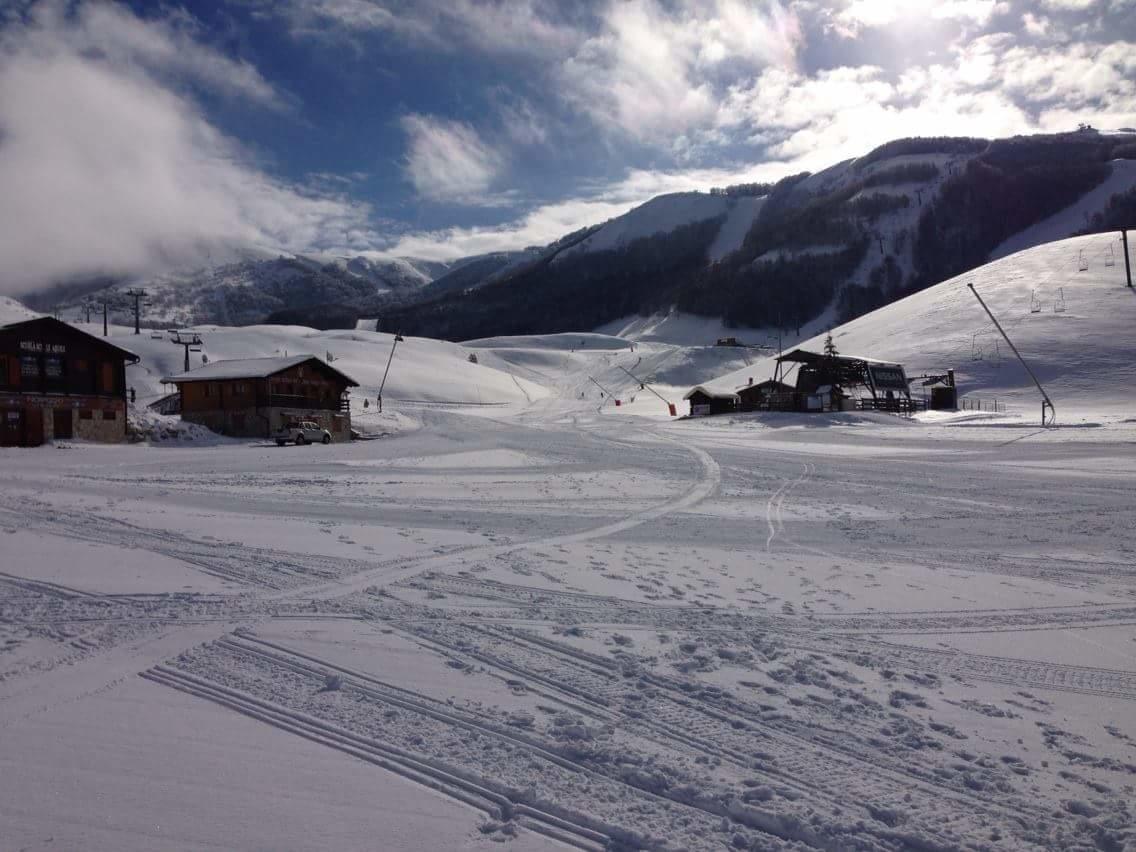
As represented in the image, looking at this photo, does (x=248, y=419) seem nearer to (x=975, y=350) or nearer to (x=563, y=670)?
(x=563, y=670)

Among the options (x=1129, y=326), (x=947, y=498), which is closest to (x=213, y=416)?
(x=947, y=498)

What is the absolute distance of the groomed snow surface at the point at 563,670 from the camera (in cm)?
448

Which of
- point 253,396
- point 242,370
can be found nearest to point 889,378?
point 253,396

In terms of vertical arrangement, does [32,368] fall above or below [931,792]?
above

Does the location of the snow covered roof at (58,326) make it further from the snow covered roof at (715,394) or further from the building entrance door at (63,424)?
the snow covered roof at (715,394)

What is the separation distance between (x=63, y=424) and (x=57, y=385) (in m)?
2.18

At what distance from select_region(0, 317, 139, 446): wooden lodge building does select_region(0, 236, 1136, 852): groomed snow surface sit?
2460 centimetres

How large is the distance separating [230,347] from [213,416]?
6089cm

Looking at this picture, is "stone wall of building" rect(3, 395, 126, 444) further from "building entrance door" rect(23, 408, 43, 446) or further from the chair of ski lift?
the chair of ski lift

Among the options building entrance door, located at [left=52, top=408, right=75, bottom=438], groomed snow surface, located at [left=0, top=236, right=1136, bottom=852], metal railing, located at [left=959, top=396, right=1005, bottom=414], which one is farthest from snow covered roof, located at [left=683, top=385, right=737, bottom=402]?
groomed snow surface, located at [left=0, top=236, right=1136, bottom=852]

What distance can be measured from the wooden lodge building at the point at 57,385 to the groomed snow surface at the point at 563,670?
Answer: 24.6 m

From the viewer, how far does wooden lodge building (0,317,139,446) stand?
38647 millimetres

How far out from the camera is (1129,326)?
2899 inches

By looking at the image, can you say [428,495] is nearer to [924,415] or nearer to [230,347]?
[924,415]
